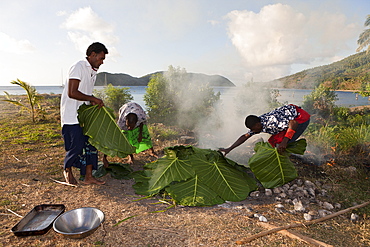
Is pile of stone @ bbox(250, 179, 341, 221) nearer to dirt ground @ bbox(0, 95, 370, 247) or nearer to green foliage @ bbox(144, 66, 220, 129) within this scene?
dirt ground @ bbox(0, 95, 370, 247)

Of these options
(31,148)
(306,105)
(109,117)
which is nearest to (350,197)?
(109,117)

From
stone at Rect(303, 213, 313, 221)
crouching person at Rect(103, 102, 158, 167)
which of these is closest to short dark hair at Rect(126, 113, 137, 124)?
crouching person at Rect(103, 102, 158, 167)

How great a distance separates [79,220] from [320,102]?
9.00 m

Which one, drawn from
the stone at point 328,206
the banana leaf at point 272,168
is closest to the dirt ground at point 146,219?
the stone at point 328,206

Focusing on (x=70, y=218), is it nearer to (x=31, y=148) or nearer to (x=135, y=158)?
(x=135, y=158)

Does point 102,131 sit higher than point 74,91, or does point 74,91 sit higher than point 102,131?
point 74,91

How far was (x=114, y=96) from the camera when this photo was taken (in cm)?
1005

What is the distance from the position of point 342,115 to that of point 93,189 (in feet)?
28.4

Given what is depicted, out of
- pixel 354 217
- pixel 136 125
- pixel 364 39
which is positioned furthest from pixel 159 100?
pixel 364 39

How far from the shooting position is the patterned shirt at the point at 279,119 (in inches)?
129

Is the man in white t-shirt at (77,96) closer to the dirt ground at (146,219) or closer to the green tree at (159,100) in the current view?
the dirt ground at (146,219)

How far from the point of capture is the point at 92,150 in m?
3.13

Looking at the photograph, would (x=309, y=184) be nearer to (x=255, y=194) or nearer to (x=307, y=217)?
(x=255, y=194)

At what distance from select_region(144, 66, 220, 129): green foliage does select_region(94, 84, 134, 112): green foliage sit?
6.66 feet
